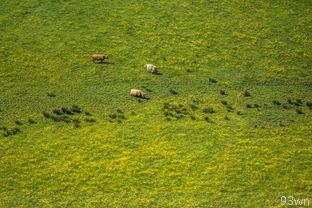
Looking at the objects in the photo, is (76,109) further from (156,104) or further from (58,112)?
(156,104)

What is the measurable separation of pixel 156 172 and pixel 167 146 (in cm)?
304

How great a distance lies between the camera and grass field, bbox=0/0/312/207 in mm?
28984

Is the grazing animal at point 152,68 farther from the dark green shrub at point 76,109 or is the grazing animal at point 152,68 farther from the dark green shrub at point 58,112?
the dark green shrub at point 58,112

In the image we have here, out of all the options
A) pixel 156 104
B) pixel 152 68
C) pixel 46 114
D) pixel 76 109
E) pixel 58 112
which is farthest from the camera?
pixel 152 68

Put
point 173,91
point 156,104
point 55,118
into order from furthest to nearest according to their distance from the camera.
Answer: point 173,91, point 156,104, point 55,118

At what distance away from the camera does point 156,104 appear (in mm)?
36438

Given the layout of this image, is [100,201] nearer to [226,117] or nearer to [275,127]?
[226,117]

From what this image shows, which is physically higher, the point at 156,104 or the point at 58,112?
the point at 156,104

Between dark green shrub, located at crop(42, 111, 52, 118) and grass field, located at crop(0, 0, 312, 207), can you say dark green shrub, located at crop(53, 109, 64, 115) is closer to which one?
grass field, located at crop(0, 0, 312, 207)

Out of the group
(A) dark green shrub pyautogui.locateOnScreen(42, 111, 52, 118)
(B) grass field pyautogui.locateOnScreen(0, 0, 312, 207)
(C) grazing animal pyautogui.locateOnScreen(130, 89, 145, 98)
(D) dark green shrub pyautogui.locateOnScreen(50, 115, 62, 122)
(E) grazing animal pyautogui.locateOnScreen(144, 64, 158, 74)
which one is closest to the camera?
(B) grass field pyautogui.locateOnScreen(0, 0, 312, 207)

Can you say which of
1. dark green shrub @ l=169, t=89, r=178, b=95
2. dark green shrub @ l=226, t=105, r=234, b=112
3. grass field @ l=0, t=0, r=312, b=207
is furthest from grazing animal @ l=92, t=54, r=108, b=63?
dark green shrub @ l=226, t=105, r=234, b=112

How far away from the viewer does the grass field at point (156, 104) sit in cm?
2898

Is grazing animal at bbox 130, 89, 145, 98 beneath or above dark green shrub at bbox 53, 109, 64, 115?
above

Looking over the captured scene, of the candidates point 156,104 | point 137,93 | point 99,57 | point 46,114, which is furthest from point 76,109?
point 99,57
